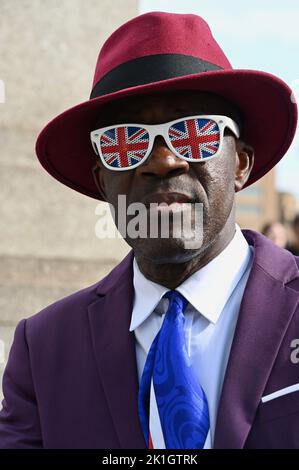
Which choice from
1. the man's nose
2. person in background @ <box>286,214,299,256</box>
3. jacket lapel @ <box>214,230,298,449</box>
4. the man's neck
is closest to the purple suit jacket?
jacket lapel @ <box>214,230,298,449</box>

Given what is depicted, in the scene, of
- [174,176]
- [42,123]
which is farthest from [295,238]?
[174,176]

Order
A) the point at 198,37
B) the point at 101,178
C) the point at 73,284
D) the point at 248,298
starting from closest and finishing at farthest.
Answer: the point at 248,298, the point at 198,37, the point at 101,178, the point at 73,284

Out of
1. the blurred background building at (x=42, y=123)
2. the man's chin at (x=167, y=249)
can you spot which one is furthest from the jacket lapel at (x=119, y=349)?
the blurred background building at (x=42, y=123)

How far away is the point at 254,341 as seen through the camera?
245 cm

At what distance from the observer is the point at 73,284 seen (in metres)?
5.78

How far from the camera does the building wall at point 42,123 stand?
19.3ft

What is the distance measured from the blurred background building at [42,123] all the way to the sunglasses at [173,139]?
3205mm

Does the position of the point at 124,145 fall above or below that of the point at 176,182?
above

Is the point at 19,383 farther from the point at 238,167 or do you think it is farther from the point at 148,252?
the point at 238,167

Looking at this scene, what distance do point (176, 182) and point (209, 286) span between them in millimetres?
320

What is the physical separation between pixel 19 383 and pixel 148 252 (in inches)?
24.3

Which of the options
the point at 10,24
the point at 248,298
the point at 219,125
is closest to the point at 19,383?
the point at 248,298

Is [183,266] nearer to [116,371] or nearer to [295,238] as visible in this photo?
[116,371]

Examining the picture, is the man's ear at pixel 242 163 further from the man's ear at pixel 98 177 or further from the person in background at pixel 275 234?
the person in background at pixel 275 234
